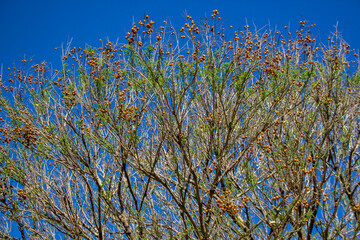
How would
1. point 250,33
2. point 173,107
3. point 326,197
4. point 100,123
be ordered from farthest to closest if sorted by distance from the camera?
1. point 100,123
2. point 250,33
3. point 173,107
4. point 326,197

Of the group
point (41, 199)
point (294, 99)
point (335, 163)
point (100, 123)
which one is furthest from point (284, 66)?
point (41, 199)

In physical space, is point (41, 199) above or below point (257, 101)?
below

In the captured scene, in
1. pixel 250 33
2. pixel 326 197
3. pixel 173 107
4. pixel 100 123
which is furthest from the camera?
pixel 100 123

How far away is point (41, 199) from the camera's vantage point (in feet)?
21.5

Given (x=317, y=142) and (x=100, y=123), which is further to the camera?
(x=100, y=123)

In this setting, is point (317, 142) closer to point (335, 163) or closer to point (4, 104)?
point (335, 163)

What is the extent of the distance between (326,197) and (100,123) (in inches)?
156

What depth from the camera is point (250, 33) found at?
6.25 m

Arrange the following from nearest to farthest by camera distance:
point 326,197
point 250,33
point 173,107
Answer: point 326,197, point 173,107, point 250,33

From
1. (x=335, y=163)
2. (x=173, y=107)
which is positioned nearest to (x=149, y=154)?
(x=173, y=107)

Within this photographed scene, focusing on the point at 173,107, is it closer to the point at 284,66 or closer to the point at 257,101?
the point at 257,101

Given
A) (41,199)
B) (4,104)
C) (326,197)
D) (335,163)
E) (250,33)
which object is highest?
(250,33)

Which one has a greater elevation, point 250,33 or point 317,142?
point 250,33

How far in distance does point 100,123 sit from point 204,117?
1.89 meters
